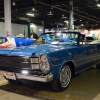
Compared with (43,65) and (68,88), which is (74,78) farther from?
(43,65)

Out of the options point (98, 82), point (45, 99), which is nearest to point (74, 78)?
point (98, 82)

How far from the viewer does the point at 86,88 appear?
14.9ft

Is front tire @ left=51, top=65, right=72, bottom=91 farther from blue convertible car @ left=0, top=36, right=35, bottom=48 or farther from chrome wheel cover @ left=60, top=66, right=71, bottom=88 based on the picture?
blue convertible car @ left=0, top=36, right=35, bottom=48

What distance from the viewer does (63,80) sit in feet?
14.2

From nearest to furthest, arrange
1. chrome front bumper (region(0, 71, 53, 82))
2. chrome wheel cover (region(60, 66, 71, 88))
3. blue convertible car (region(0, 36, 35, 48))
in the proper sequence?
chrome front bumper (region(0, 71, 53, 82))
chrome wheel cover (region(60, 66, 71, 88))
blue convertible car (region(0, 36, 35, 48))

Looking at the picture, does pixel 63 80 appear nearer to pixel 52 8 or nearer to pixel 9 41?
pixel 9 41

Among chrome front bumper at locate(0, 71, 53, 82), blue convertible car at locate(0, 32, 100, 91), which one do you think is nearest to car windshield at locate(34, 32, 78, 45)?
blue convertible car at locate(0, 32, 100, 91)

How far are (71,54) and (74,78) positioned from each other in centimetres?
143

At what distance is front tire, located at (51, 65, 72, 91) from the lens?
4070 mm

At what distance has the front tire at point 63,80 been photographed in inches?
160

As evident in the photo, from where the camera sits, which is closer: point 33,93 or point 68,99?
point 68,99

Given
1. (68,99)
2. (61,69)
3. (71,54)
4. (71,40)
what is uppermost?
(71,40)

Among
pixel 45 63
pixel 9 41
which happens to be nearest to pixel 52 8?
pixel 9 41

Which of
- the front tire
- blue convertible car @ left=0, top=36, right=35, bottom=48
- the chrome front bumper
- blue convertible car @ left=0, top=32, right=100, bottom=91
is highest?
blue convertible car @ left=0, top=36, right=35, bottom=48
